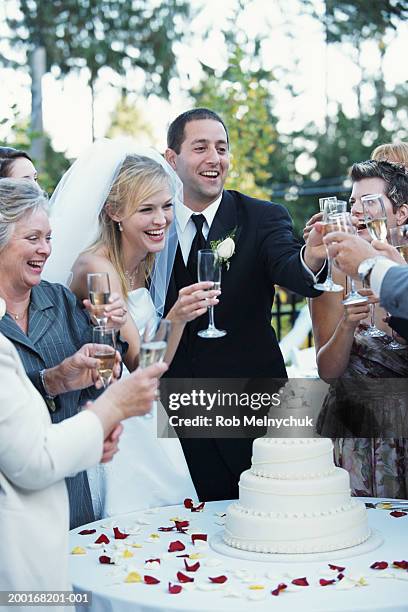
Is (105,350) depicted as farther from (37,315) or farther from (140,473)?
(140,473)

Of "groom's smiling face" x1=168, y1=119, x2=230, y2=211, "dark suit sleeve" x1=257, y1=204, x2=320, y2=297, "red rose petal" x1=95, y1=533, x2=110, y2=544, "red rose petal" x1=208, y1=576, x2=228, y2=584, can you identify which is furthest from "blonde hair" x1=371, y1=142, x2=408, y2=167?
"red rose petal" x1=208, y1=576, x2=228, y2=584

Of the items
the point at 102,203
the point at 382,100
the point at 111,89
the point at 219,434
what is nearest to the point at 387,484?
the point at 219,434

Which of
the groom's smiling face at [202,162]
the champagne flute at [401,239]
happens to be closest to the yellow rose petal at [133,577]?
the champagne flute at [401,239]

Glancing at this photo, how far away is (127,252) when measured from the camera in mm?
4266

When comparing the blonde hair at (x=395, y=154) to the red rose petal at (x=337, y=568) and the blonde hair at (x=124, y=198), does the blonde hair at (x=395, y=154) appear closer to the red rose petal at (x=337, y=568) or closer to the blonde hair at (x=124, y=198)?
the blonde hair at (x=124, y=198)

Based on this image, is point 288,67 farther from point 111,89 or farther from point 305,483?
point 305,483

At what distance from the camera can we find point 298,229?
2178 centimetres

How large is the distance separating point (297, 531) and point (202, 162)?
219 cm

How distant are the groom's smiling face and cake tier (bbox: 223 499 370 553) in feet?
6.33

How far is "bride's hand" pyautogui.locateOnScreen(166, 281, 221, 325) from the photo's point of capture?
11.8ft

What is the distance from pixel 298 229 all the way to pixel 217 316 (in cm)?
1757

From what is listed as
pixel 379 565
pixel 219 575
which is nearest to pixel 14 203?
pixel 219 575

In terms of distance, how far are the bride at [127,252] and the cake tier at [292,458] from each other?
965 millimetres

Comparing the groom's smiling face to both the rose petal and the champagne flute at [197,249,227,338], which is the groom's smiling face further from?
the rose petal
